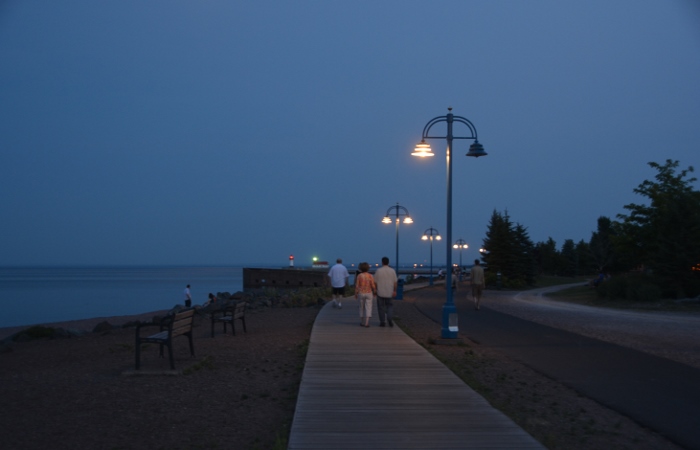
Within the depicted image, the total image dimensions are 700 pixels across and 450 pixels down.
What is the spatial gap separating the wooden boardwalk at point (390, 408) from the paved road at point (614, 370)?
2001 millimetres

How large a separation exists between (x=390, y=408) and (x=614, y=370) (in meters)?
5.62

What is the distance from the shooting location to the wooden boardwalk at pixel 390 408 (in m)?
6.66

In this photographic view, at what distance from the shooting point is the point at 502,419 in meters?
7.51

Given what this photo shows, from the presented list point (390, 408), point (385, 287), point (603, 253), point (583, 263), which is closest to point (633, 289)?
point (385, 287)

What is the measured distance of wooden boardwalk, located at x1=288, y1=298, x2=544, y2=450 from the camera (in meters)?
6.66

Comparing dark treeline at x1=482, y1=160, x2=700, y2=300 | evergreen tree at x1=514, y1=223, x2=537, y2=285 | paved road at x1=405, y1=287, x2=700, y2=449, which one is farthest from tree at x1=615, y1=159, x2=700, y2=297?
evergreen tree at x1=514, y1=223, x2=537, y2=285

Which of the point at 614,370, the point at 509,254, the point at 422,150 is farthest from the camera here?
the point at 509,254

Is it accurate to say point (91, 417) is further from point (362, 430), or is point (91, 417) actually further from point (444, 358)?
point (444, 358)

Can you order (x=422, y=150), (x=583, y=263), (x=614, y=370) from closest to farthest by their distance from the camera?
(x=614, y=370)
(x=422, y=150)
(x=583, y=263)

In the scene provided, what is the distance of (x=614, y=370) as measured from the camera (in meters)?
11.9

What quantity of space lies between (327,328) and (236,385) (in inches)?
274

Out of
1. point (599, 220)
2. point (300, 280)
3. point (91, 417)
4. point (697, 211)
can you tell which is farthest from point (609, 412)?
point (599, 220)

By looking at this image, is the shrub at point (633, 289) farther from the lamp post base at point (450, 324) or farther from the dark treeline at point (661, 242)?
the lamp post base at point (450, 324)

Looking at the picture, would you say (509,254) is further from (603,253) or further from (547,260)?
(547,260)
